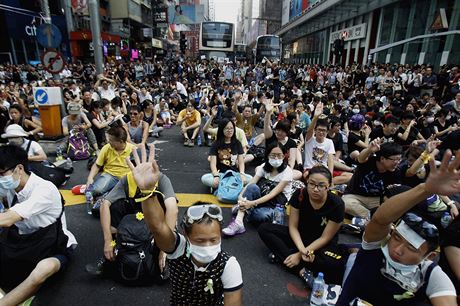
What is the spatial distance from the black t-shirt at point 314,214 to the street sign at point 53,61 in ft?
22.3

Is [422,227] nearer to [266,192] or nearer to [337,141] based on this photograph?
[266,192]

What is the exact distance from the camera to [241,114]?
309 inches

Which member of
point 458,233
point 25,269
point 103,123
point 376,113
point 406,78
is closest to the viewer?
point 458,233

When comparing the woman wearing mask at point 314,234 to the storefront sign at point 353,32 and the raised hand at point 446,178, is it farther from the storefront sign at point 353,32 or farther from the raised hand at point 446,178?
the storefront sign at point 353,32

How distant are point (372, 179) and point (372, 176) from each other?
0.04 metres

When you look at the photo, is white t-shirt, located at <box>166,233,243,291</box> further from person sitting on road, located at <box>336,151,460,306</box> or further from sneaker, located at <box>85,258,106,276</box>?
sneaker, located at <box>85,258,106,276</box>

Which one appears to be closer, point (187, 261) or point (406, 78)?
point (187, 261)

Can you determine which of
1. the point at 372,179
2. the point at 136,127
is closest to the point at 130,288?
the point at 372,179

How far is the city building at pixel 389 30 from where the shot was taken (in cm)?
1471

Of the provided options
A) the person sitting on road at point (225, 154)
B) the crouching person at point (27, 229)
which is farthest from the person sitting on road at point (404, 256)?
the person sitting on road at point (225, 154)

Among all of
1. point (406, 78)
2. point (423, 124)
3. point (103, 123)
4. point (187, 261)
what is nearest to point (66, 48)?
point (103, 123)

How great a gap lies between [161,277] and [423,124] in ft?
21.9

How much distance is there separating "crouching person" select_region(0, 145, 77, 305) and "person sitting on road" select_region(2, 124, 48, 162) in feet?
6.93

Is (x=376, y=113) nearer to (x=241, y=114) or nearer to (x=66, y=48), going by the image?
(x=241, y=114)
